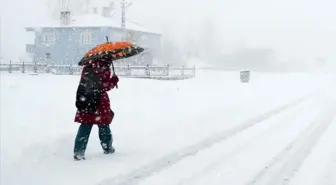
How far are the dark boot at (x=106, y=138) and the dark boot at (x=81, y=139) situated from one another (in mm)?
307

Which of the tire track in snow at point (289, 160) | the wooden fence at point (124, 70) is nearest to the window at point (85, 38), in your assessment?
the wooden fence at point (124, 70)

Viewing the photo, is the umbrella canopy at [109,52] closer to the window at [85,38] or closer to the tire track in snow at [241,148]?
the tire track in snow at [241,148]

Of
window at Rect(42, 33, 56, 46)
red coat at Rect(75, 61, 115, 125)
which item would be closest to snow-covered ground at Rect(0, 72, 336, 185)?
red coat at Rect(75, 61, 115, 125)

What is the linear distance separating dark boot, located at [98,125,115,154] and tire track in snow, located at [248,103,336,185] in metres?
2.47

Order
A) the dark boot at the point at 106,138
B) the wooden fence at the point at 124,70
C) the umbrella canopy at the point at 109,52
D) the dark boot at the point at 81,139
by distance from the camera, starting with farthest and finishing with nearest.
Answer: the wooden fence at the point at 124,70 < the dark boot at the point at 106,138 < the dark boot at the point at 81,139 < the umbrella canopy at the point at 109,52

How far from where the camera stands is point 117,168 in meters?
6.56

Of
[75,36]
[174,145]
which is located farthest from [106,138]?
[75,36]

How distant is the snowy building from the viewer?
4625 cm

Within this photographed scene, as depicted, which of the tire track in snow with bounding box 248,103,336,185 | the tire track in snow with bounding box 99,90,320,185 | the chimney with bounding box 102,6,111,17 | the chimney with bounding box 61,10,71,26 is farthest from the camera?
the chimney with bounding box 102,6,111,17

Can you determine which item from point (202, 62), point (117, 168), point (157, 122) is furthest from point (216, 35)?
point (117, 168)

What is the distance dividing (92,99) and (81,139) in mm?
667

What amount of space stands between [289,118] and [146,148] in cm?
613

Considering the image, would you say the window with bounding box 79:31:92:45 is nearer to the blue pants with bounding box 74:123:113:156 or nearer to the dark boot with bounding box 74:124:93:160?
the blue pants with bounding box 74:123:113:156

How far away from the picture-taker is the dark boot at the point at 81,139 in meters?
6.91
